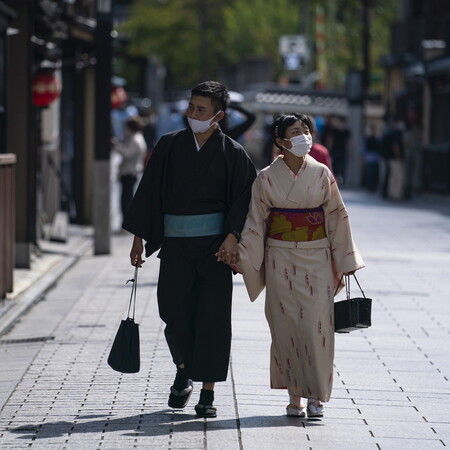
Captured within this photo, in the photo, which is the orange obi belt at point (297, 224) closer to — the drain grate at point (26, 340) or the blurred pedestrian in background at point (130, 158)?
the drain grate at point (26, 340)

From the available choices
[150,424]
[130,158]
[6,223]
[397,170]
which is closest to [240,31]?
[397,170]

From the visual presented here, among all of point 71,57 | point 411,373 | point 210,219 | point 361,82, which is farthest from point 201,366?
point 361,82

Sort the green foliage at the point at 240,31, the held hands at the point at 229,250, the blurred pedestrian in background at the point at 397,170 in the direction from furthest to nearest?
the green foliage at the point at 240,31, the blurred pedestrian in background at the point at 397,170, the held hands at the point at 229,250

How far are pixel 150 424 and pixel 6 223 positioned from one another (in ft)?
15.8

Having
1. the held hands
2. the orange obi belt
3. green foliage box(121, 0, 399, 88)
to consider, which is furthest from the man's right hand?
green foliage box(121, 0, 399, 88)

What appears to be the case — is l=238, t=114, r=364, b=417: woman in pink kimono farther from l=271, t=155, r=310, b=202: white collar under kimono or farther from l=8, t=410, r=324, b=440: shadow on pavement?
l=8, t=410, r=324, b=440: shadow on pavement

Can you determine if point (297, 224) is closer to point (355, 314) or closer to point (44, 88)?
point (355, 314)

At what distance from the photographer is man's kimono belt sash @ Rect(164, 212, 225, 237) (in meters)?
6.96

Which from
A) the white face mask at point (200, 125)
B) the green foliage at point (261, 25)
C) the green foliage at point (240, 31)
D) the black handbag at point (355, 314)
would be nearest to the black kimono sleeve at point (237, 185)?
the white face mask at point (200, 125)

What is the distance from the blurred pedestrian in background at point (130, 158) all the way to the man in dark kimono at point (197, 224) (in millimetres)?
12426

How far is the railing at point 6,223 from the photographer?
11.0 metres

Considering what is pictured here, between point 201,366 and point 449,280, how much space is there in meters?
6.97

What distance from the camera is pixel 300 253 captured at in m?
6.89

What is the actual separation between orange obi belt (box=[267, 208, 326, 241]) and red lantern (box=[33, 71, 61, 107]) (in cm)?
1024
